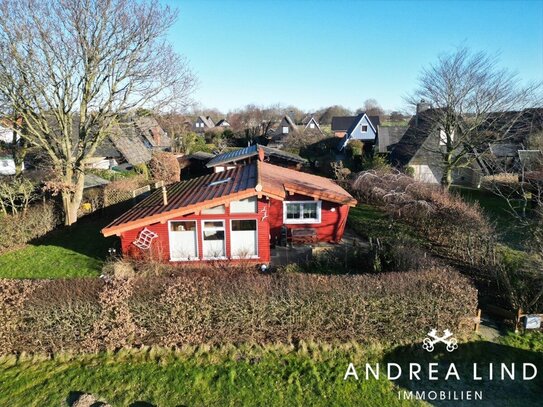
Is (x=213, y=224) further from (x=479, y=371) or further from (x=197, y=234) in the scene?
(x=479, y=371)

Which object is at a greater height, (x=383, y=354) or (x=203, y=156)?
(x=203, y=156)

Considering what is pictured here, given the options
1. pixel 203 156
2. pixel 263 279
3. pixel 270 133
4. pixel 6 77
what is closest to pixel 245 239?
pixel 263 279

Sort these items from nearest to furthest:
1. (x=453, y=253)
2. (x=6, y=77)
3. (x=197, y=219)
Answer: (x=197, y=219) → (x=453, y=253) → (x=6, y=77)

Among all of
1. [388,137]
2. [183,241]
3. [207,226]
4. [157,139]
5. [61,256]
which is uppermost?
[157,139]

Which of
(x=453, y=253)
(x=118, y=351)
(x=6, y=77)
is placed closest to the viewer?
(x=118, y=351)

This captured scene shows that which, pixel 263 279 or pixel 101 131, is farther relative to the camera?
pixel 101 131

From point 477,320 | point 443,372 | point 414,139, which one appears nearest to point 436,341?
point 443,372

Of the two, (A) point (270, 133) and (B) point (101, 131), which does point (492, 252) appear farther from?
(A) point (270, 133)
